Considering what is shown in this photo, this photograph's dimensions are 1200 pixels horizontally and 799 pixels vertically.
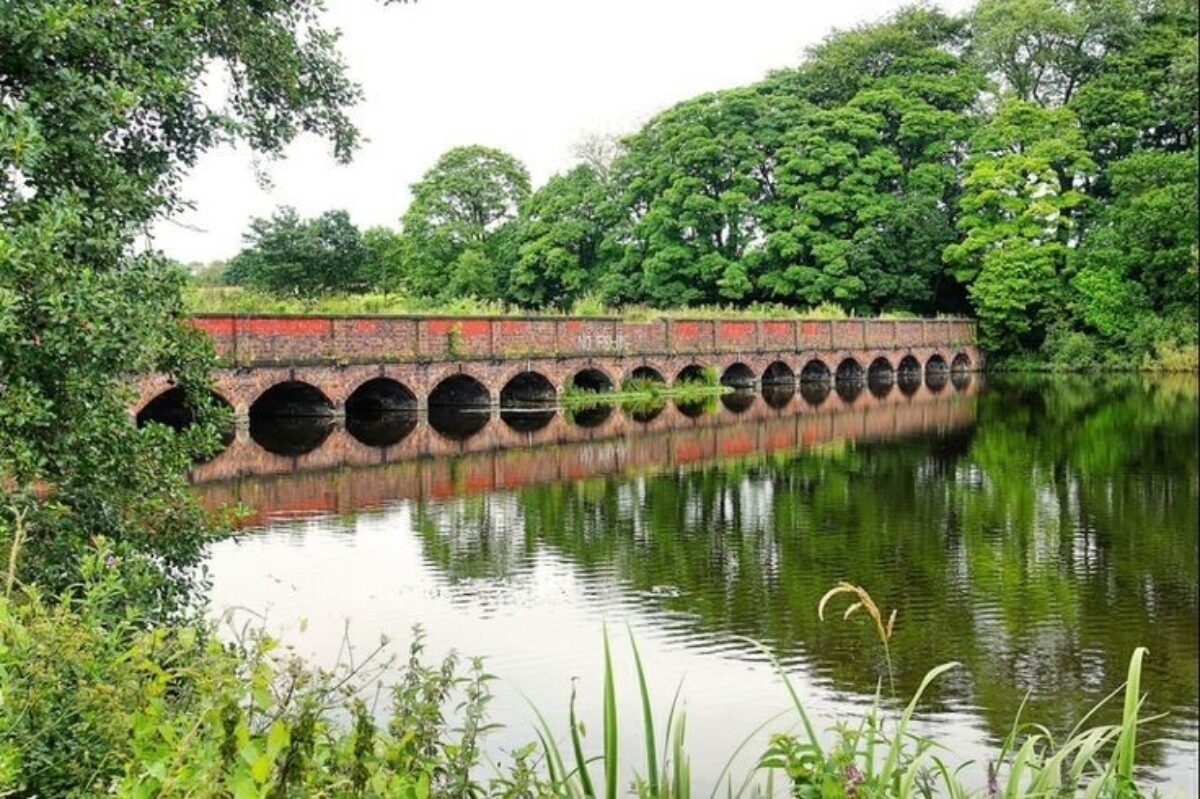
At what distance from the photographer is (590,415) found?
2742cm

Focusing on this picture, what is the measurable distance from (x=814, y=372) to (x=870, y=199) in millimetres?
8694

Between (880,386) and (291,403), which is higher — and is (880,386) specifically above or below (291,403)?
below

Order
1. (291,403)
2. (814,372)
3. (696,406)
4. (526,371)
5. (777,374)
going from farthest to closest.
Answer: (814,372), (777,374), (696,406), (526,371), (291,403)

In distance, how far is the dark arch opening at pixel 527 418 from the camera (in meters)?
24.7

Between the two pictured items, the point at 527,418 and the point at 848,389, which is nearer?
the point at 527,418

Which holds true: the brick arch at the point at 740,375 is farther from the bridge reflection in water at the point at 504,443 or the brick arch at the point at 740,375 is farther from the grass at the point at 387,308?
the bridge reflection in water at the point at 504,443

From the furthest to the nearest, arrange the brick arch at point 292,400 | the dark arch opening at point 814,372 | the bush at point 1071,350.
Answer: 1. the bush at point 1071,350
2. the dark arch opening at point 814,372
3. the brick arch at point 292,400

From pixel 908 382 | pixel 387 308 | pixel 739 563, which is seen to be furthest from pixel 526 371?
pixel 739 563

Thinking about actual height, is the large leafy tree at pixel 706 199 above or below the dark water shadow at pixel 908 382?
above

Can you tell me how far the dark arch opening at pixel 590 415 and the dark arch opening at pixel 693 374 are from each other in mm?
5090

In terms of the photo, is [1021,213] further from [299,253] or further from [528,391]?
[299,253]

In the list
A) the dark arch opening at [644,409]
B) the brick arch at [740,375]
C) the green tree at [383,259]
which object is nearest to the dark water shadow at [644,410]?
the dark arch opening at [644,409]

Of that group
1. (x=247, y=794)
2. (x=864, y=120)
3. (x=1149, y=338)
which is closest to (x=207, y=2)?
(x=247, y=794)

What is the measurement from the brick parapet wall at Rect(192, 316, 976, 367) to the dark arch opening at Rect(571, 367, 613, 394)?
94cm
